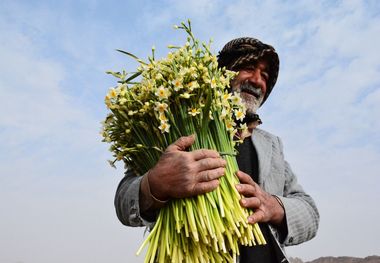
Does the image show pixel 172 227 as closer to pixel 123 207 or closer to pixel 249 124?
pixel 123 207

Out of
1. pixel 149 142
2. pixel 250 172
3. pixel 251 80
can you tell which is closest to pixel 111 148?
pixel 149 142

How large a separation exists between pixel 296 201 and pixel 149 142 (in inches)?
38.0

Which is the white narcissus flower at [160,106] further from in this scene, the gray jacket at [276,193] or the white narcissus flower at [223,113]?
the gray jacket at [276,193]

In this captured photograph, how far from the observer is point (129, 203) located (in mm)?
2242

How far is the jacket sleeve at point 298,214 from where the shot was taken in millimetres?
2477

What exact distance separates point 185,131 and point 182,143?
0.28ft

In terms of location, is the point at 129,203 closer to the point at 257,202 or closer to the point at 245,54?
the point at 257,202

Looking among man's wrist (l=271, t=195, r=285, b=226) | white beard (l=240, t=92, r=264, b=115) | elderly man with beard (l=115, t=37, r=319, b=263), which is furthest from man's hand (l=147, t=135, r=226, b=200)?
white beard (l=240, t=92, r=264, b=115)

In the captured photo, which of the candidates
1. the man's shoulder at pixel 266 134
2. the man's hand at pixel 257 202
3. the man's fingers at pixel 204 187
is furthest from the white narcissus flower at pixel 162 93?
the man's shoulder at pixel 266 134

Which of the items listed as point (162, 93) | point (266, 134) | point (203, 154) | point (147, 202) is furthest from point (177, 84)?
point (266, 134)

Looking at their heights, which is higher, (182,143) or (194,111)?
(194,111)

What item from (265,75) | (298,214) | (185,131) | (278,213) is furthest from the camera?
(265,75)

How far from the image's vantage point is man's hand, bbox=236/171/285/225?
217cm

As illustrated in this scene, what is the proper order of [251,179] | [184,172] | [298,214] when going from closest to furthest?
[184,172], [251,179], [298,214]
